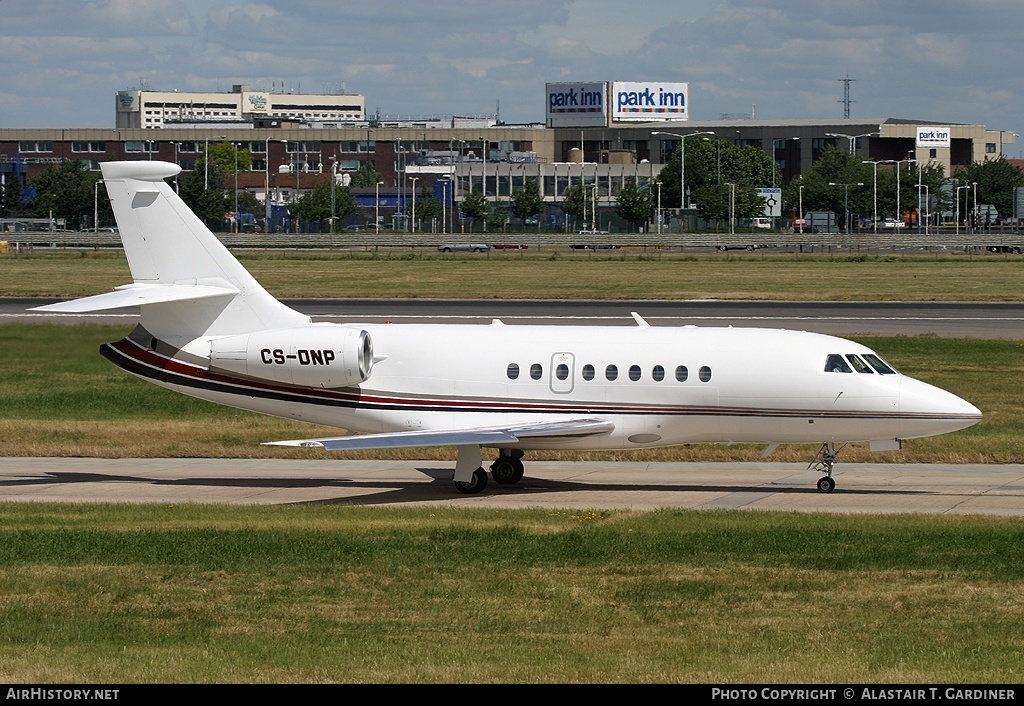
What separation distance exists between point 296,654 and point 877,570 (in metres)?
8.25

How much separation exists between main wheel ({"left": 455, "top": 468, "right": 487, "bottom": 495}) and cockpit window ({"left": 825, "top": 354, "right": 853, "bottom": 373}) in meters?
6.66

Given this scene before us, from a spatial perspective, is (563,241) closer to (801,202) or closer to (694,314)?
(801,202)

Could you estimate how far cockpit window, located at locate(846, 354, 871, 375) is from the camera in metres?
26.5

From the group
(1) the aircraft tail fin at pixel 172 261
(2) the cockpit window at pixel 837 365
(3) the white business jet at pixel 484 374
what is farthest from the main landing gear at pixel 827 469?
(1) the aircraft tail fin at pixel 172 261

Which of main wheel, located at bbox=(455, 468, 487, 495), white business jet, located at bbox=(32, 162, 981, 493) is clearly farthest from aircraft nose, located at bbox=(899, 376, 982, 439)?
main wheel, located at bbox=(455, 468, 487, 495)

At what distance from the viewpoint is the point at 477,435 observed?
26.2 metres

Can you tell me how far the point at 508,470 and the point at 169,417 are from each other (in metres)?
12.3

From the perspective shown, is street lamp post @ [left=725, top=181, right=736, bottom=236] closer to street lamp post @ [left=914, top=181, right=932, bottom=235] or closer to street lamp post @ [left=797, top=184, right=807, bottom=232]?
street lamp post @ [left=797, top=184, right=807, bottom=232]

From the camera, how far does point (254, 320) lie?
28.1 meters

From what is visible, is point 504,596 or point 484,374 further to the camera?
point 484,374

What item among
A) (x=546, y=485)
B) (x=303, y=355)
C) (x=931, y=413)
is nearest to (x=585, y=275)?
(x=546, y=485)

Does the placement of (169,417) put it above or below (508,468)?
above

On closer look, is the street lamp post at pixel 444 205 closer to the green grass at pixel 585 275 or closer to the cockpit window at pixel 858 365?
the green grass at pixel 585 275

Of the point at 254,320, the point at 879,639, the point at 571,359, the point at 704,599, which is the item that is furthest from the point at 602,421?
the point at 879,639
